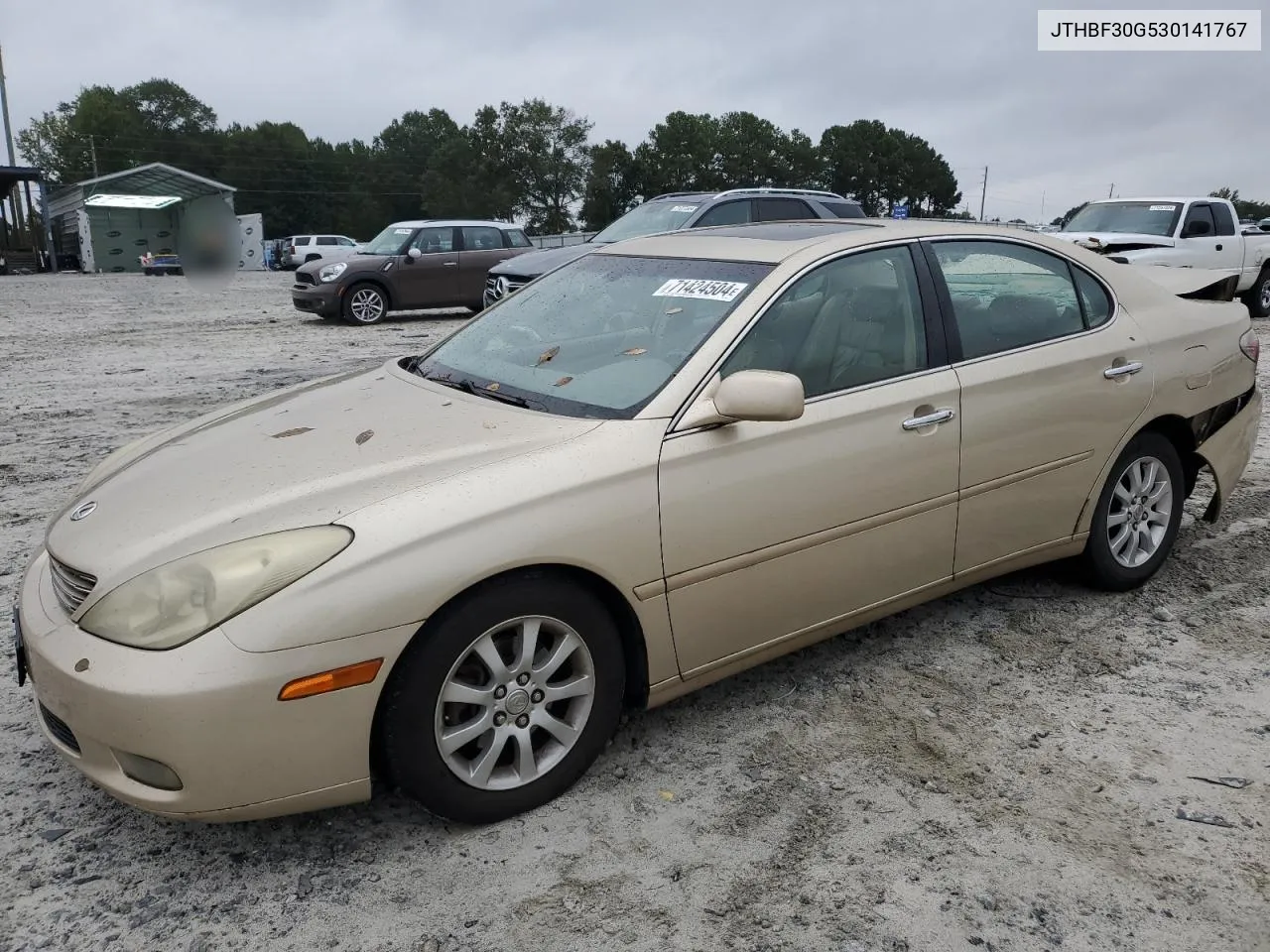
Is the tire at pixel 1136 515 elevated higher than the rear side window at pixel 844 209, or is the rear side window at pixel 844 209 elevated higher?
the rear side window at pixel 844 209

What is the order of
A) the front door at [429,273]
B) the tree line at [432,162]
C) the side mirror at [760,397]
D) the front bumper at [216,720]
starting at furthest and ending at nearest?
the tree line at [432,162]
the front door at [429,273]
the side mirror at [760,397]
the front bumper at [216,720]

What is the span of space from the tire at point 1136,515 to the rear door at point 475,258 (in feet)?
41.3

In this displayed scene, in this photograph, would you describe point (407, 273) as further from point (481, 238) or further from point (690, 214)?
point (690, 214)

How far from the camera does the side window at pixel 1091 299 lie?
399 cm

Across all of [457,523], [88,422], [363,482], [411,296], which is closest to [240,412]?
[363,482]

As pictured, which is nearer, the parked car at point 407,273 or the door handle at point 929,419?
the door handle at point 929,419

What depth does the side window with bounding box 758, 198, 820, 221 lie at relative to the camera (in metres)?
12.0

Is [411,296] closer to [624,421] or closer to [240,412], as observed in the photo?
[240,412]

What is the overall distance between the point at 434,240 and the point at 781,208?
6.01 m

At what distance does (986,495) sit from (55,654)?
9.60ft

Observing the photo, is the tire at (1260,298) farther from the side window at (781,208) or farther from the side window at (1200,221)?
the side window at (781,208)

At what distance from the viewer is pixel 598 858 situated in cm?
257

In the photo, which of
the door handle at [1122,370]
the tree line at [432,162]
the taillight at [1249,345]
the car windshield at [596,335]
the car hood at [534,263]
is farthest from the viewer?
the tree line at [432,162]

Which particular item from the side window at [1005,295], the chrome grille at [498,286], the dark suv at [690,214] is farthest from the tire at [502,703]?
the chrome grille at [498,286]
